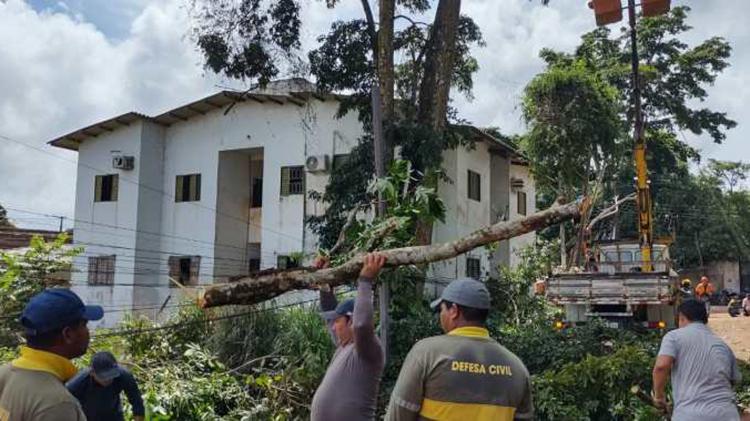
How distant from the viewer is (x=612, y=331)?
11609 mm

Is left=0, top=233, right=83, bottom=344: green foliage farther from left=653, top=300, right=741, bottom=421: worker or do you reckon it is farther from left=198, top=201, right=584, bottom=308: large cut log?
left=653, top=300, right=741, bottom=421: worker

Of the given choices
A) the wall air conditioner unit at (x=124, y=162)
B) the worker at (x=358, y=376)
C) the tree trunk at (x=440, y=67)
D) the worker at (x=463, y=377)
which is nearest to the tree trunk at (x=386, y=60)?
the tree trunk at (x=440, y=67)

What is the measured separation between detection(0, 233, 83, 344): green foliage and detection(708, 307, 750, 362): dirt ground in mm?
15191

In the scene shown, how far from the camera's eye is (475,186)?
78.4ft

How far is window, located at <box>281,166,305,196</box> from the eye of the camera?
2223 centimetres

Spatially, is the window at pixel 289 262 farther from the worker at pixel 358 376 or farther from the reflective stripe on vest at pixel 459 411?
the reflective stripe on vest at pixel 459 411

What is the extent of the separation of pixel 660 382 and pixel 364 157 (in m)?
10.3

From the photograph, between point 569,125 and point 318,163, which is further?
point 569,125

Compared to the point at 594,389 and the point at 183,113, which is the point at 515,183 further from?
the point at 594,389

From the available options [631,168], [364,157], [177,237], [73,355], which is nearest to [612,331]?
[364,157]


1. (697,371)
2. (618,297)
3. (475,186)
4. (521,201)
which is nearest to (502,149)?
(475,186)

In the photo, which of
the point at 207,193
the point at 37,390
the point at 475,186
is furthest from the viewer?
the point at 475,186

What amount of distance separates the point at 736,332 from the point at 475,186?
885 cm

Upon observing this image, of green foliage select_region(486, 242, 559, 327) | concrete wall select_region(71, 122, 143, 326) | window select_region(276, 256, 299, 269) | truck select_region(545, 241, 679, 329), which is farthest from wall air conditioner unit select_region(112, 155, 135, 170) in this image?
truck select_region(545, 241, 679, 329)
